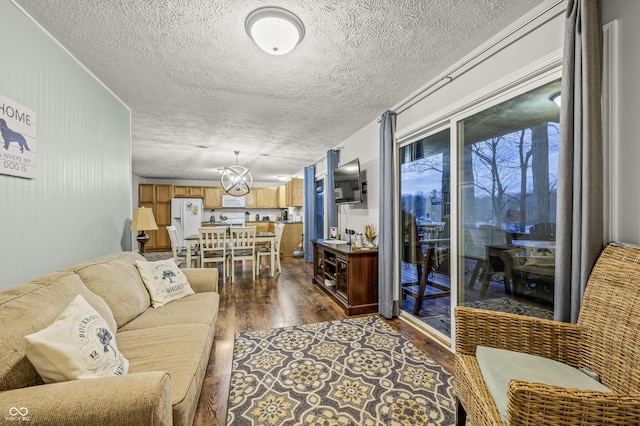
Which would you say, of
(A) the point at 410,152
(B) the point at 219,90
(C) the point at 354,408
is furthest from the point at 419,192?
(B) the point at 219,90

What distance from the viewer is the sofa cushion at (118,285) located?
68.9 inches

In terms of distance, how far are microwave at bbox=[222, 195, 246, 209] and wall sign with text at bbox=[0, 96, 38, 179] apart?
23.1 ft

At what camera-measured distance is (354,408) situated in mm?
1610

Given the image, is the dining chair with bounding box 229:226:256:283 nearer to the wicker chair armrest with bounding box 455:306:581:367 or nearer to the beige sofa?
the beige sofa

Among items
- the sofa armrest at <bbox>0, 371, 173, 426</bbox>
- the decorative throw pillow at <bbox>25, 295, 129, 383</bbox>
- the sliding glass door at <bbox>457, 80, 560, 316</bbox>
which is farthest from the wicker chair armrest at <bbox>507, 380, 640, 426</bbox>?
the decorative throw pillow at <bbox>25, 295, 129, 383</bbox>

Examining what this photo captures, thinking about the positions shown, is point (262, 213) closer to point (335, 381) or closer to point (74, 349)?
point (335, 381)

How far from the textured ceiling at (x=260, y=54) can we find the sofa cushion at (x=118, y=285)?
1673mm

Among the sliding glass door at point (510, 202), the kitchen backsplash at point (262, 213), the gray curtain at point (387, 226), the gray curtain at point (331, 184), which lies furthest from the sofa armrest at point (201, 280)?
the kitchen backsplash at point (262, 213)

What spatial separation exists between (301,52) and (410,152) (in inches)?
65.0

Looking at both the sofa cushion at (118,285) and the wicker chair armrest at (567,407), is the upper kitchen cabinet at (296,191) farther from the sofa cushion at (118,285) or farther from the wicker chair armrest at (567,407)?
the wicker chair armrest at (567,407)

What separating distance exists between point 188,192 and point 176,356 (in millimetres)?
7823

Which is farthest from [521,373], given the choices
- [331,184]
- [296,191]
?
[296,191]

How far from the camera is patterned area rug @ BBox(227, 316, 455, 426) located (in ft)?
5.09

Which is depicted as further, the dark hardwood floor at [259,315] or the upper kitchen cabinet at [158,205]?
the upper kitchen cabinet at [158,205]
